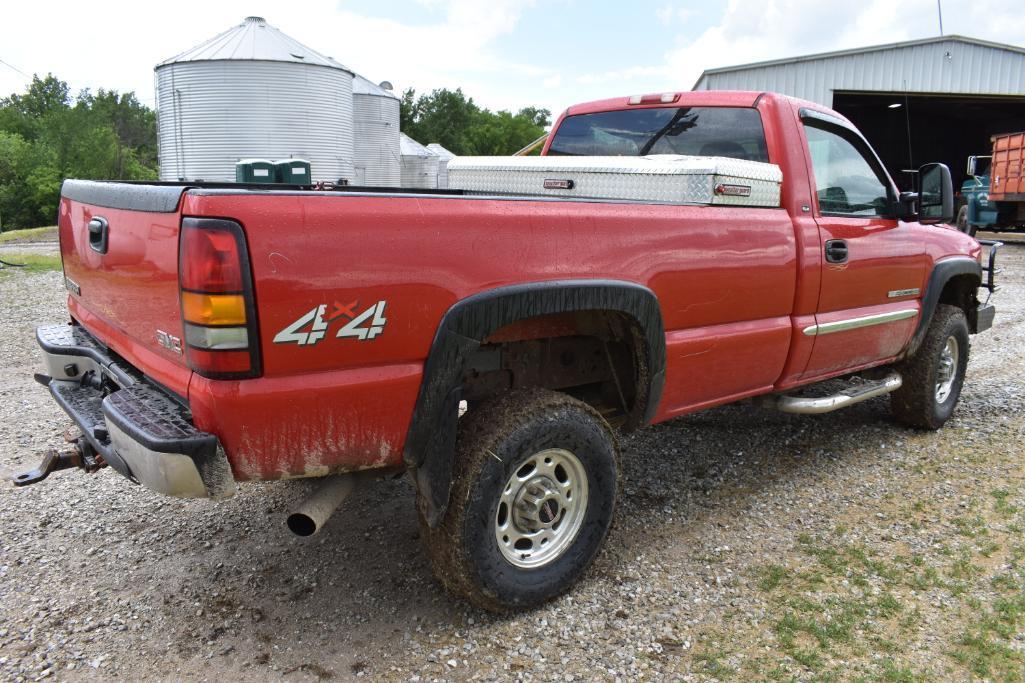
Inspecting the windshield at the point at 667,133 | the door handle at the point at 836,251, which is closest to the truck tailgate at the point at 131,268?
the windshield at the point at 667,133

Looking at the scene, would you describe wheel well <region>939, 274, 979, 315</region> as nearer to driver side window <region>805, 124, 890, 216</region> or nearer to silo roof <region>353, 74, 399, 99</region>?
driver side window <region>805, 124, 890, 216</region>

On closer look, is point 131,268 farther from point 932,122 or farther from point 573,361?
point 932,122

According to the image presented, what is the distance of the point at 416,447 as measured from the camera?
2590 mm

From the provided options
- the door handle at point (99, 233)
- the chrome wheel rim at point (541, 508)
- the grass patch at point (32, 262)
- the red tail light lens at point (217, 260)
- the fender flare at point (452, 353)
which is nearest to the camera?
the red tail light lens at point (217, 260)

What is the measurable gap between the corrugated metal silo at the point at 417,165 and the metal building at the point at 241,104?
1146cm

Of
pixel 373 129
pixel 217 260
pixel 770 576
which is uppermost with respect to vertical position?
pixel 373 129

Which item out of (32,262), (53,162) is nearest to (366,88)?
(32,262)

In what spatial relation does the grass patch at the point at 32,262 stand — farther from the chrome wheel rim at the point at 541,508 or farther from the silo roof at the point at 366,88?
the silo roof at the point at 366,88

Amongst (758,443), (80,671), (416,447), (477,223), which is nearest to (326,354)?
(416,447)

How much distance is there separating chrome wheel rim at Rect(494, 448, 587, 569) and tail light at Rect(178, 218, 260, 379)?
43.4 inches

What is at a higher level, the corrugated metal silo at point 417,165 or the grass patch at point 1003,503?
the corrugated metal silo at point 417,165

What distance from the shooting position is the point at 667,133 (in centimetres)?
442

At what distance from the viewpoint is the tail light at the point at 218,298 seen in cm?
214

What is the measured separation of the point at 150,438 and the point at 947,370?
5159 millimetres
